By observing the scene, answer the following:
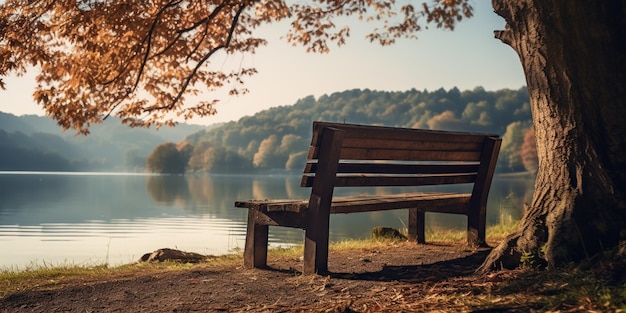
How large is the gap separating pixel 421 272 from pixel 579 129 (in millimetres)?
1961

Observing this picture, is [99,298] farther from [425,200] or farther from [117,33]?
[117,33]

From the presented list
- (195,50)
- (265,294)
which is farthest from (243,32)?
(265,294)

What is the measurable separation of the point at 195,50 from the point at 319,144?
5818mm

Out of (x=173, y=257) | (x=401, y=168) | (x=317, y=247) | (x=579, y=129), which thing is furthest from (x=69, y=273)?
(x=579, y=129)

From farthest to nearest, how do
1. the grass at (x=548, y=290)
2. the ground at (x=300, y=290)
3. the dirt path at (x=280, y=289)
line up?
the dirt path at (x=280, y=289)
the ground at (x=300, y=290)
the grass at (x=548, y=290)

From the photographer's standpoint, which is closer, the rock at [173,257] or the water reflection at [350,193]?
the rock at [173,257]

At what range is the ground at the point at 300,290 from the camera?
430cm

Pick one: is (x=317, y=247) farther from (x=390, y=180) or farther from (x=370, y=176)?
(x=390, y=180)

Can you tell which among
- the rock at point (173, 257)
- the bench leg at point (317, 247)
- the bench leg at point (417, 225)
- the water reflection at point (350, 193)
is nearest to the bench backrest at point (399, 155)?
the bench leg at point (317, 247)

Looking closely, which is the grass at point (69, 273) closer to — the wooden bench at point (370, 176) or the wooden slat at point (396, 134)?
the wooden bench at point (370, 176)

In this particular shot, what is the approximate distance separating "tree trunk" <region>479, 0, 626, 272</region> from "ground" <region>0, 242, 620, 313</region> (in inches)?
22.3

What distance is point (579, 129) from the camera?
16.9 feet

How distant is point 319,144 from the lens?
18.5 ft

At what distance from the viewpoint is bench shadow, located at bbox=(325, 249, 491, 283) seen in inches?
217
